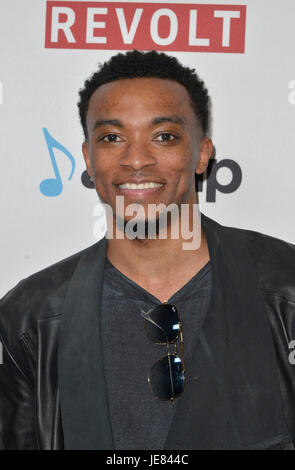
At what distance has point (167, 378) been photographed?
1525 mm

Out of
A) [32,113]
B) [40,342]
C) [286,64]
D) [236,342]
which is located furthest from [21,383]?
[286,64]

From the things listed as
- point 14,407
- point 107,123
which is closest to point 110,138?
point 107,123

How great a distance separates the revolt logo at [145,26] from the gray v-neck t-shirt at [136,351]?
82 centimetres

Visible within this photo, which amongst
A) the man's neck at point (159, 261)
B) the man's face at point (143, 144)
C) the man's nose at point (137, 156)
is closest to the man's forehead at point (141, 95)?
the man's face at point (143, 144)

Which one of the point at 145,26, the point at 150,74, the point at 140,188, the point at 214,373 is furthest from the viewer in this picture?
the point at 145,26

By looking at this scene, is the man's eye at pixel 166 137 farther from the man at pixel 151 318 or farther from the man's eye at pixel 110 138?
the man's eye at pixel 110 138

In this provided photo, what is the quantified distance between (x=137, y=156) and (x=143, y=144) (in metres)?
0.04

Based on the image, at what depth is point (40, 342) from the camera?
5.50 feet

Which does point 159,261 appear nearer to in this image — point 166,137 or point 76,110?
point 166,137

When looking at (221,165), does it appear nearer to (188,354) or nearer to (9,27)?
(188,354)

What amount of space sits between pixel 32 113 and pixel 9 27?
32 centimetres

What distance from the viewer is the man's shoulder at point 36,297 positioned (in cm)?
172

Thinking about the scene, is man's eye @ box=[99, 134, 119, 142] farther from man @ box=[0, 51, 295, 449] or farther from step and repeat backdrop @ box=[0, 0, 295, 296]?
step and repeat backdrop @ box=[0, 0, 295, 296]

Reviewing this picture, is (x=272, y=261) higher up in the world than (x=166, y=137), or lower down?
lower down
